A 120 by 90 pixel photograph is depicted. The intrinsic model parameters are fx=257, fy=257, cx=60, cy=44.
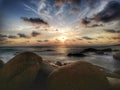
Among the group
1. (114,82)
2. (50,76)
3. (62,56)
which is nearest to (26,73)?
(50,76)

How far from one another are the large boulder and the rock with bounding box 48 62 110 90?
7.2 inches

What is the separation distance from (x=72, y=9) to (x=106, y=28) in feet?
1.12

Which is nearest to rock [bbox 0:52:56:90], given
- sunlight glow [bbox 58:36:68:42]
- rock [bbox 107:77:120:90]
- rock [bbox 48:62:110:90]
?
rock [bbox 48:62:110:90]

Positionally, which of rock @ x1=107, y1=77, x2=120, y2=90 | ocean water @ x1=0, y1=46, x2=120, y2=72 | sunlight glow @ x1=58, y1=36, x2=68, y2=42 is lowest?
rock @ x1=107, y1=77, x2=120, y2=90

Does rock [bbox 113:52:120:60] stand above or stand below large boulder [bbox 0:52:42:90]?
above

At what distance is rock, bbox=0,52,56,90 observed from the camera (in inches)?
86.7

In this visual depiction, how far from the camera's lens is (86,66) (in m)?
2.12

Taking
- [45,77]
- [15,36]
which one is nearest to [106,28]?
[45,77]

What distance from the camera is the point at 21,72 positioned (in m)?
2.21

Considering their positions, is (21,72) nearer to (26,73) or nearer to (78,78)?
(26,73)

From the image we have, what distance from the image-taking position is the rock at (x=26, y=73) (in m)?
2.20

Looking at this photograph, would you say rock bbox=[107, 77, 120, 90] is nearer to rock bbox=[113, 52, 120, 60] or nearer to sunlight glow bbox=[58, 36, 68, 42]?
rock bbox=[113, 52, 120, 60]

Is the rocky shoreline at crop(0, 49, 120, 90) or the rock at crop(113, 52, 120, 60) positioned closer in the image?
the rocky shoreline at crop(0, 49, 120, 90)

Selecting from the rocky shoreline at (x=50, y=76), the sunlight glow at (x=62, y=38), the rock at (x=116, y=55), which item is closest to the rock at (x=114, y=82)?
the rocky shoreline at (x=50, y=76)
